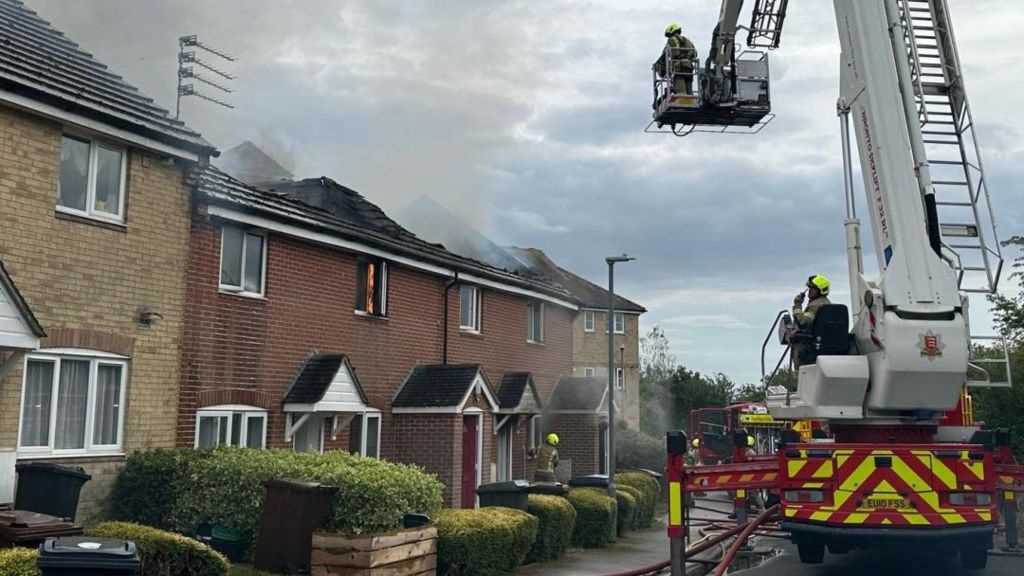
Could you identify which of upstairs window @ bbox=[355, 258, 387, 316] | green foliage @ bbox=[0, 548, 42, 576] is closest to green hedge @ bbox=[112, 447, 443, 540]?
green foliage @ bbox=[0, 548, 42, 576]

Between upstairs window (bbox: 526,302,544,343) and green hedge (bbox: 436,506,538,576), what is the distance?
37.6 ft

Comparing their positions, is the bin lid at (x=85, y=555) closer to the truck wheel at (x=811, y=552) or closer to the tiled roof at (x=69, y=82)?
the tiled roof at (x=69, y=82)

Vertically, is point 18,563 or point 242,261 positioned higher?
point 242,261

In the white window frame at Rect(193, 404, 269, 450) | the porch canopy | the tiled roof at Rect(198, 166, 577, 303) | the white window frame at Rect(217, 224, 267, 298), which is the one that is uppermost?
the tiled roof at Rect(198, 166, 577, 303)

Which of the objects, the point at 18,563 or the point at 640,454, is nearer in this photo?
the point at 18,563

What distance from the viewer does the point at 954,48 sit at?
9281 mm

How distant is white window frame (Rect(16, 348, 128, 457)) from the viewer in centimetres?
1039

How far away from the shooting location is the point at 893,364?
8.53 m

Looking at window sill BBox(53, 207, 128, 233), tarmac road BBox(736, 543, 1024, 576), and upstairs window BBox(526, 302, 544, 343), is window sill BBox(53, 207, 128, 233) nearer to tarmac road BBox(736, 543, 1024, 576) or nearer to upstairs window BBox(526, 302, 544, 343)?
tarmac road BBox(736, 543, 1024, 576)

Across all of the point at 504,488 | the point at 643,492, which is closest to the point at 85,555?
the point at 504,488


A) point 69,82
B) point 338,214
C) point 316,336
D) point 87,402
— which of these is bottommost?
point 87,402

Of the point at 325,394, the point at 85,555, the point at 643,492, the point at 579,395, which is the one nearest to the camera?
the point at 85,555

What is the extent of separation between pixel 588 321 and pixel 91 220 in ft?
109

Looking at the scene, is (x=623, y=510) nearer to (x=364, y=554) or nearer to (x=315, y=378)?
(x=315, y=378)
